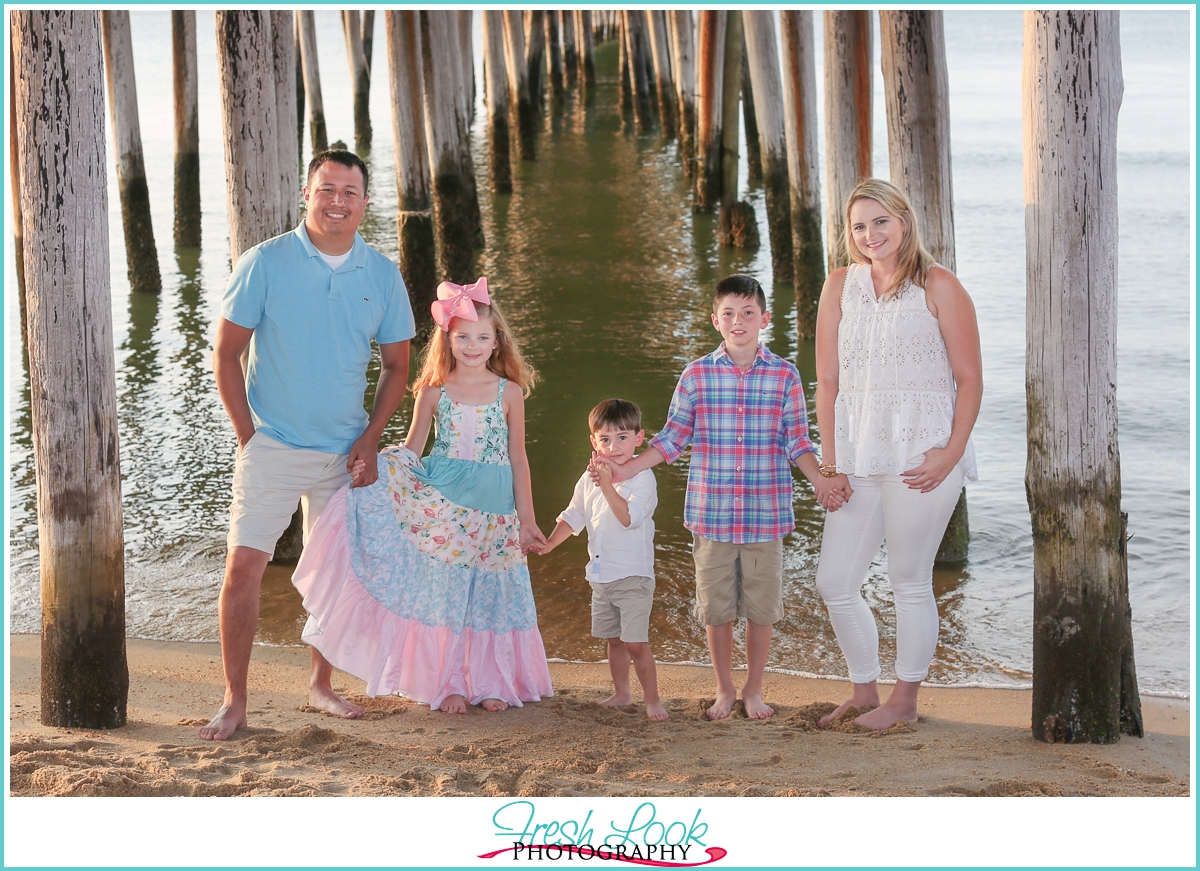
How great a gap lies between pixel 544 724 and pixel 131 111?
31.6 ft

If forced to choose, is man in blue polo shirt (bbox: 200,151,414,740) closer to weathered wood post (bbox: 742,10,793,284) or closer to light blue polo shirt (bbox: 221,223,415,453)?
light blue polo shirt (bbox: 221,223,415,453)

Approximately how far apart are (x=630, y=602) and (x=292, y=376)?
1.27m

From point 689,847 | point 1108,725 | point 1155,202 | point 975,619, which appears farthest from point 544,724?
point 1155,202

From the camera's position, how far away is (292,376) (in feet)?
12.4

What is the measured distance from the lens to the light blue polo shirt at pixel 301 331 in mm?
3748

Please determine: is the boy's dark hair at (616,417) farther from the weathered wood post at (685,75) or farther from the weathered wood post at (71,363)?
the weathered wood post at (685,75)

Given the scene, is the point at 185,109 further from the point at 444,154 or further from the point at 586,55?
the point at 586,55

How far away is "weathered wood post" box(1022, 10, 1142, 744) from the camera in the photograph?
3508 mm

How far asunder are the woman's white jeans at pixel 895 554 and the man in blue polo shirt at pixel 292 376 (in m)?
1.45

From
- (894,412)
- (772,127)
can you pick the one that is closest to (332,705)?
(894,412)

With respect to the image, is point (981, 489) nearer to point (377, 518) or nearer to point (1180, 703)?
point (1180, 703)

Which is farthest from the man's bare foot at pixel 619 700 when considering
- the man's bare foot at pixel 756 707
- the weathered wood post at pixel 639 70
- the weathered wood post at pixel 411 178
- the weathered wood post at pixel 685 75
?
the weathered wood post at pixel 639 70

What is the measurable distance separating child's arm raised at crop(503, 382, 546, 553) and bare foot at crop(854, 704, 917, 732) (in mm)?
1160

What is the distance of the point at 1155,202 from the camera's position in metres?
17.7
